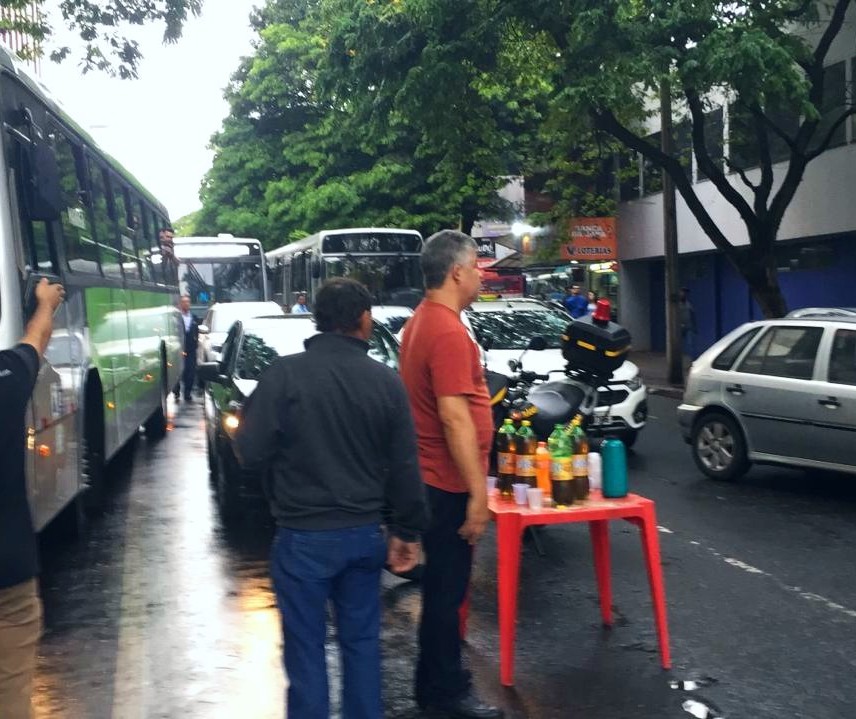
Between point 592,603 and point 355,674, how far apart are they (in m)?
3.01

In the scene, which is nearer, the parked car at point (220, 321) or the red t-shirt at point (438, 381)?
the red t-shirt at point (438, 381)

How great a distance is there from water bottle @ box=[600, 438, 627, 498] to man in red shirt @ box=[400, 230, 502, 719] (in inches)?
35.3

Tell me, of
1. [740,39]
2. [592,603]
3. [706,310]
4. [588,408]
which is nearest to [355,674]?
[592,603]

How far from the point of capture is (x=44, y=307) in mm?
3834

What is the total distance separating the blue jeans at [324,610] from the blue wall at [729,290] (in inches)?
778

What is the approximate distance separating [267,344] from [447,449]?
590cm

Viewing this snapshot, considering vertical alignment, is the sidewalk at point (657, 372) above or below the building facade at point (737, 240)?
below

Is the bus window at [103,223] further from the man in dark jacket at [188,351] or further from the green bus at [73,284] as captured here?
the man in dark jacket at [188,351]

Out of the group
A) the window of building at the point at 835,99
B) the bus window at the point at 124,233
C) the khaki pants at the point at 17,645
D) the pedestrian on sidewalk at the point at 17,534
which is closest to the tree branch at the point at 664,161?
the window of building at the point at 835,99

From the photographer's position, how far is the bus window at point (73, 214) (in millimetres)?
8125

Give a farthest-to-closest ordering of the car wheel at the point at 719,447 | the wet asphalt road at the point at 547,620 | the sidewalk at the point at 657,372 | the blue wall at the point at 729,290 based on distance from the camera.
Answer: the blue wall at the point at 729,290 < the sidewalk at the point at 657,372 < the car wheel at the point at 719,447 < the wet asphalt road at the point at 547,620

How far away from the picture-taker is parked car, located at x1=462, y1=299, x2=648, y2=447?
12.5 meters

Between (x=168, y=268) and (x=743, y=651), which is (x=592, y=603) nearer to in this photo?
(x=743, y=651)

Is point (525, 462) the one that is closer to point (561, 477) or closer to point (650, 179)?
point (561, 477)
